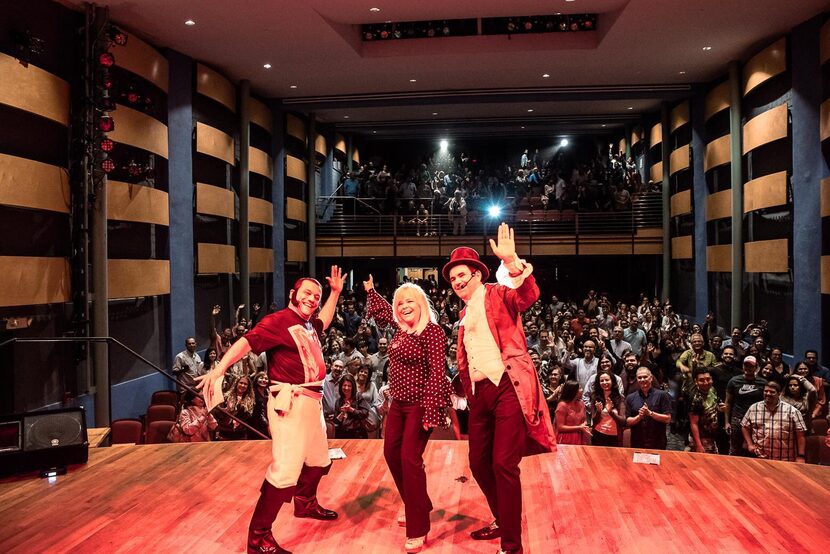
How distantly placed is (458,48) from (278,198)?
5445 millimetres

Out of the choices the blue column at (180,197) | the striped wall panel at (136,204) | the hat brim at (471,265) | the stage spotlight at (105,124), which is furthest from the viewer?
the blue column at (180,197)

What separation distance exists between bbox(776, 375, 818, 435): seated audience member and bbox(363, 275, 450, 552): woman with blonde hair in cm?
420

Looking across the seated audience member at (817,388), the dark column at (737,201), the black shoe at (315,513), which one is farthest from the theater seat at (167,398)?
the dark column at (737,201)

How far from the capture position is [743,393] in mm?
6387

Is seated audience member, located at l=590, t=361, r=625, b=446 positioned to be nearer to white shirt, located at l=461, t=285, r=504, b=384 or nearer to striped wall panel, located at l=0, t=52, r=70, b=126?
white shirt, located at l=461, t=285, r=504, b=384

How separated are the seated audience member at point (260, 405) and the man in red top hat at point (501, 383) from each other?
10.4ft

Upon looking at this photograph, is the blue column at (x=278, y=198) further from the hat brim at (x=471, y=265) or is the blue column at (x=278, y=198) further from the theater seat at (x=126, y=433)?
the hat brim at (x=471, y=265)

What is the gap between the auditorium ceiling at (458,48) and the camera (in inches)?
376

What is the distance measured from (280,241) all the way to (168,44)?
5.42 m

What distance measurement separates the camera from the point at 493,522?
12.8 ft

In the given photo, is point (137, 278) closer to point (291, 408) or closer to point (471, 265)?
point (291, 408)

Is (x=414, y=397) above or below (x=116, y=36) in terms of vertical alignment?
below

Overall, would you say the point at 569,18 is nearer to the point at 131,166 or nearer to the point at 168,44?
the point at 168,44

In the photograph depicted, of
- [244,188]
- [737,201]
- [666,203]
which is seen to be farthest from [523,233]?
[244,188]
